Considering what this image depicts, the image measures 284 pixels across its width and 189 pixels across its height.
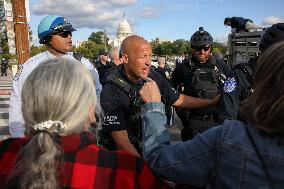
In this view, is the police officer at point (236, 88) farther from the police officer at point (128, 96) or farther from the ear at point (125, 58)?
the ear at point (125, 58)

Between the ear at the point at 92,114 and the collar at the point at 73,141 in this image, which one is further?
the ear at the point at 92,114

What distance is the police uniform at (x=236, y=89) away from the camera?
329 centimetres

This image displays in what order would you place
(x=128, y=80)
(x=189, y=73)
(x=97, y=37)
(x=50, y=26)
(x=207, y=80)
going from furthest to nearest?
(x=97, y=37), (x=189, y=73), (x=207, y=80), (x=50, y=26), (x=128, y=80)

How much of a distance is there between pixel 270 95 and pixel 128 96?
6.12 feet

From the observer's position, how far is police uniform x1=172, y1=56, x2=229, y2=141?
4.79 m

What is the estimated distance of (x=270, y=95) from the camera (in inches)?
63.4

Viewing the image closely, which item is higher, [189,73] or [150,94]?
[150,94]

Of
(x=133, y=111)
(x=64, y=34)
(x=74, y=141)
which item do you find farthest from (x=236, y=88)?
(x=64, y=34)

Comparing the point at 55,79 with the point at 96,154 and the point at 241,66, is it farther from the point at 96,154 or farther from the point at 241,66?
the point at 241,66

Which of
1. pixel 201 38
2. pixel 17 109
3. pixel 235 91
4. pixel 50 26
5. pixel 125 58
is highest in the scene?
pixel 50 26

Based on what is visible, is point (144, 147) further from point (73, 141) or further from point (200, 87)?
point (200, 87)

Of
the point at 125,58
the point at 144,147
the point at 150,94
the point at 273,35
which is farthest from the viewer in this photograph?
the point at 125,58

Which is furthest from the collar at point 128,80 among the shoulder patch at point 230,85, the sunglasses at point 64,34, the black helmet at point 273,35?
the black helmet at point 273,35

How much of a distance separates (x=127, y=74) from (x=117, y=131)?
0.58m
